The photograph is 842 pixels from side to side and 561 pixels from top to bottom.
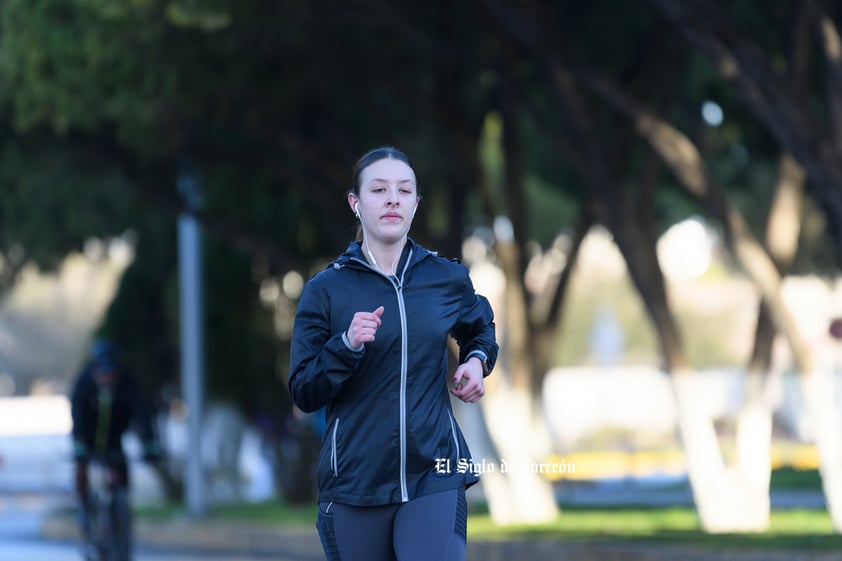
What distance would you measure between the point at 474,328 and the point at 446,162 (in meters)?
17.3

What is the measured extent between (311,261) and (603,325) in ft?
55.8

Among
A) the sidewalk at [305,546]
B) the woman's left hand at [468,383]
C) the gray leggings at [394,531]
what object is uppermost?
the woman's left hand at [468,383]

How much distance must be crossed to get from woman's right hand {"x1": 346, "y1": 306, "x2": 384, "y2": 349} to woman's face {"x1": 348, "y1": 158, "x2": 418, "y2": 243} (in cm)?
32

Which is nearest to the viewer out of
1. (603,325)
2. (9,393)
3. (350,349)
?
(350,349)

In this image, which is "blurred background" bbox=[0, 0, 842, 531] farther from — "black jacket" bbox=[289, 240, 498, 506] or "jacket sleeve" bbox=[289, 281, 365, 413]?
"jacket sleeve" bbox=[289, 281, 365, 413]

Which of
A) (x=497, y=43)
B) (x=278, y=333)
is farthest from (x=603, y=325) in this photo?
(x=497, y=43)

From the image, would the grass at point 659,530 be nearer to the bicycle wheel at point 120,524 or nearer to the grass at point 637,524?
the grass at point 637,524

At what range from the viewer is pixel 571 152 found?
16.3 m

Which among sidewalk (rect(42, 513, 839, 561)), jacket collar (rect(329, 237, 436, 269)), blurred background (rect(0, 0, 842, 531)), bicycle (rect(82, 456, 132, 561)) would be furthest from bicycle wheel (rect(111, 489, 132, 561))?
jacket collar (rect(329, 237, 436, 269))

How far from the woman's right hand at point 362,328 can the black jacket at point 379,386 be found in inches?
4.9

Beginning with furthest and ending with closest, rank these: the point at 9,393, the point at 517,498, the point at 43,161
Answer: the point at 9,393 → the point at 43,161 → the point at 517,498

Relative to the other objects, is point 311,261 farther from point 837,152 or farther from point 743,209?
point 837,152

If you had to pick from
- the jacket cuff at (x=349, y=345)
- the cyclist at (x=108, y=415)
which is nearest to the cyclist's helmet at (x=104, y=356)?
the cyclist at (x=108, y=415)

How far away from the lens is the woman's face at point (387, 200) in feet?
17.4
